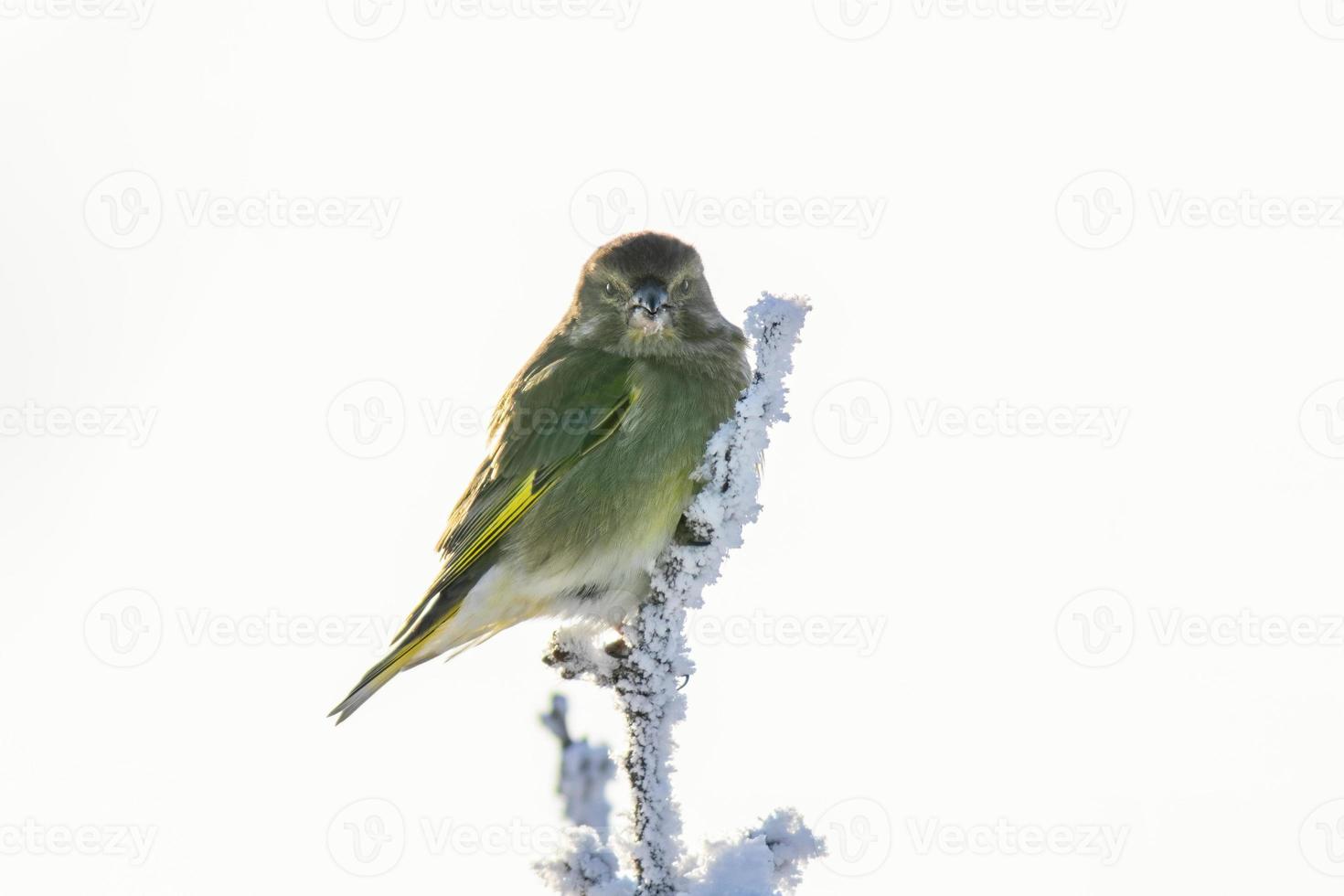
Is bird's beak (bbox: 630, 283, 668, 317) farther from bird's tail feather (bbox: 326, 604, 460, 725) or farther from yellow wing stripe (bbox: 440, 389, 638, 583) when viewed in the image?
bird's tail feather (bbox: 326, 604, 460, 725)

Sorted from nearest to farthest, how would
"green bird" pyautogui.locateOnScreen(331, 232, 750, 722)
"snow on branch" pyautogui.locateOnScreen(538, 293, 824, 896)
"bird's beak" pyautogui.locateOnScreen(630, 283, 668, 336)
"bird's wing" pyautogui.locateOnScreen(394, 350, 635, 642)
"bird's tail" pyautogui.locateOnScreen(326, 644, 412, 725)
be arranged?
1. "snow on branch" pyautogui.locateOnScreen(538, 293, 824, 896)
2. "bird's tail" pyautogui.locateOnScreen(326, 644, 412, 725)
3. "green bird" pyautogui.locateOnScreen(331, 232, 750, 722)
4. "bird's wing" pyautogui.locateOnScreen(394, 350, 635, 642)
5. "bird's beak" pyautogui.locateOnScreen(630, 283, 668, 336)

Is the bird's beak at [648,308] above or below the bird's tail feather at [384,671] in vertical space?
above

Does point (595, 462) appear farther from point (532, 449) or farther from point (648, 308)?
point (648, 308)

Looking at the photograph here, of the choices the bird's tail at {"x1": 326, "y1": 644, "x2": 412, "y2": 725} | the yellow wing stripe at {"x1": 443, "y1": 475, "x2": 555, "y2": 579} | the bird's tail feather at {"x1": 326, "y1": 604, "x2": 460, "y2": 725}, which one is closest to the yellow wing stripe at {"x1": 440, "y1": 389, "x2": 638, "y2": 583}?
the yellow wing stripe at {"x1": 443, "y1": 475, "x2": 555, "y2": 579}

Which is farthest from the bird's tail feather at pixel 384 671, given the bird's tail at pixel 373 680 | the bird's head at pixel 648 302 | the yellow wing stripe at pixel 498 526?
the bird's head at pixel 648 302

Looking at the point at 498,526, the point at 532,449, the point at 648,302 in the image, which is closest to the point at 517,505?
the point at 498,526

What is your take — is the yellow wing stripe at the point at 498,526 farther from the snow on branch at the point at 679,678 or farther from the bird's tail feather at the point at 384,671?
the snow on branch at the point at 679,678

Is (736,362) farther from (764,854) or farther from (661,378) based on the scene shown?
(764,854)

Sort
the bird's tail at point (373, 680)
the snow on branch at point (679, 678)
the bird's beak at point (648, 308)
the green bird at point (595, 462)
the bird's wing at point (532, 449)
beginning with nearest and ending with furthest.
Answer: the snow on branch at point (679, 678) < the bird's tail at point (373, 680) < the green bird at point (595, 462) < the bird's wing at point (532, 449) < the bird's beak at point (648, 308)
